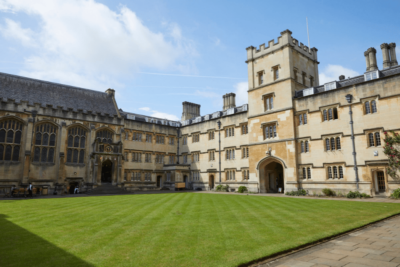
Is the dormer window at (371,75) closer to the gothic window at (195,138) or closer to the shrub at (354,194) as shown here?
the shrub at (354,194)

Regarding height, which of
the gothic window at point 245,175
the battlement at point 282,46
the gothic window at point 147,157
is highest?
the battlement at point 282,46

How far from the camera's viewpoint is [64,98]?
3406cm

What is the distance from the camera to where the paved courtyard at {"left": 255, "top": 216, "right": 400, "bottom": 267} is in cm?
556

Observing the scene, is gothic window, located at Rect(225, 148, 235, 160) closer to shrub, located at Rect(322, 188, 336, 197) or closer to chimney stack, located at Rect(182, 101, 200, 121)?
shrub, located at Rect(322, 188, 336, 197)

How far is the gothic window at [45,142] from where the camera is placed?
29688 mm

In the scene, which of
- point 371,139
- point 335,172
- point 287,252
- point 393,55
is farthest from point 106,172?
point 393,55

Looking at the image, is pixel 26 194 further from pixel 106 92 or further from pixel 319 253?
pixel 319 253

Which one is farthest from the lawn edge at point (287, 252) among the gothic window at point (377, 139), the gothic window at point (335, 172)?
the gothic window at point (335, 172)

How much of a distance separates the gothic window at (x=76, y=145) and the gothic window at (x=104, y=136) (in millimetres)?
1809

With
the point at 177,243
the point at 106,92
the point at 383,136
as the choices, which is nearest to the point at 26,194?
the point at 106,92

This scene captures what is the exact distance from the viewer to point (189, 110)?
1919 inches

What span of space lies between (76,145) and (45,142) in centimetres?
340

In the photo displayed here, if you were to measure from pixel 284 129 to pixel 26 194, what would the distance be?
27.8 metres

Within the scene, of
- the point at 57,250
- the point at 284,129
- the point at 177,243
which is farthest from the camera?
the point at 284,129
